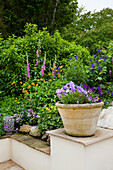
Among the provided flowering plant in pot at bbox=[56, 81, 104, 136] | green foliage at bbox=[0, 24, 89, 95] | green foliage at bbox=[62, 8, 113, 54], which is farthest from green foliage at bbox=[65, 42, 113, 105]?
green foliage at bbox=[62, 8, 113, 54]

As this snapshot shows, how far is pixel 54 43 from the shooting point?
13.6 ft

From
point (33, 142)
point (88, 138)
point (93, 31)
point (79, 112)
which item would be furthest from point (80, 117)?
point (93, 31)

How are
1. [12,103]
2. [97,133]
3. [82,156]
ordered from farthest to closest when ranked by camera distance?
[12,103], [97,133], [82,156]

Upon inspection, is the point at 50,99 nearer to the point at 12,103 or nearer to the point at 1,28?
A: the point at 12,103

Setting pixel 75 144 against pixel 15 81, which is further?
pixel 15 81

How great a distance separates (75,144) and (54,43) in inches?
118

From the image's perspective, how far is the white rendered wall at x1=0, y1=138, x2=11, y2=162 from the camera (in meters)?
2.45

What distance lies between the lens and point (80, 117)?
5.20ft

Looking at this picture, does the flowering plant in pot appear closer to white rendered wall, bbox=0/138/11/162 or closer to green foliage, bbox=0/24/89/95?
white rendered wall, bbox=0/138/11/162

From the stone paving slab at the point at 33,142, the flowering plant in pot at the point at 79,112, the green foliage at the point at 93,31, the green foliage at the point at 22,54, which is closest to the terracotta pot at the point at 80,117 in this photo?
the flowering plant in pot at the point at 79,112

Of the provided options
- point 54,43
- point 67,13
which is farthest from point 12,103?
point 67,13

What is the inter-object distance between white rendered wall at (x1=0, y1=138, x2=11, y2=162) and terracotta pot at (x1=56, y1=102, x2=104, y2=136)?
1203 mm

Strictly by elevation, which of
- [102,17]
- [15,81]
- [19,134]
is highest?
[102,17]

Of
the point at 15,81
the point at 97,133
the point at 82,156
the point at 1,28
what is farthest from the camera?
the point at 1,28
